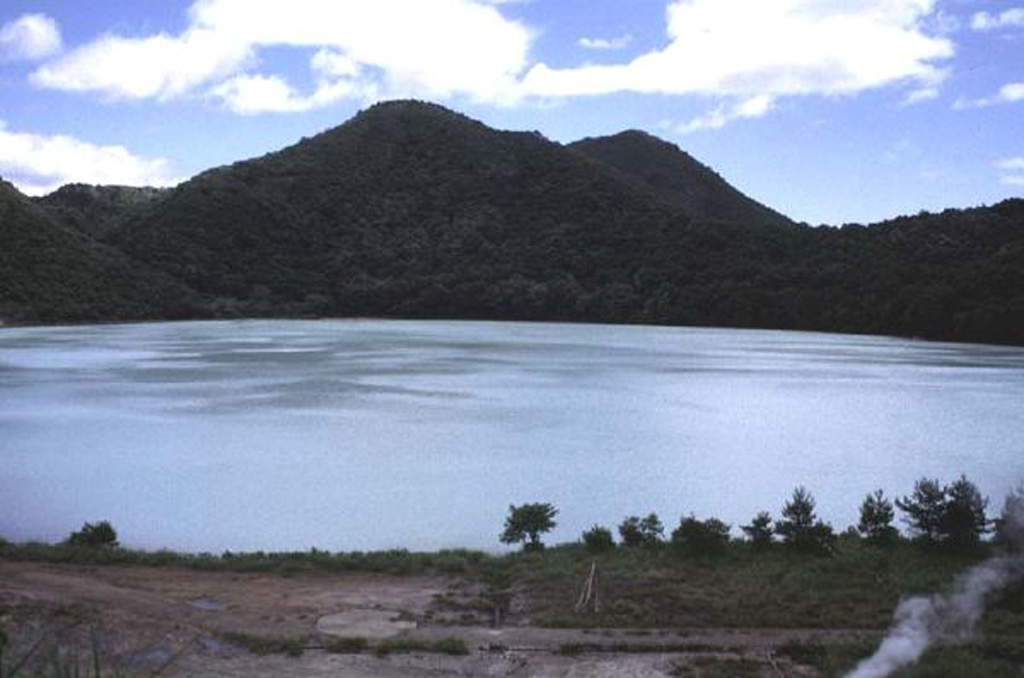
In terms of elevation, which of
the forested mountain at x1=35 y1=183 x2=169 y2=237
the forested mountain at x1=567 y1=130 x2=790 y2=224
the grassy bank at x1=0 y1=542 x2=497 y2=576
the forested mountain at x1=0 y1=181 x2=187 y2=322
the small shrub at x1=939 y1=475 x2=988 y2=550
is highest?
the forested mountain at x1=567 y1=130 x2=790 y2=224

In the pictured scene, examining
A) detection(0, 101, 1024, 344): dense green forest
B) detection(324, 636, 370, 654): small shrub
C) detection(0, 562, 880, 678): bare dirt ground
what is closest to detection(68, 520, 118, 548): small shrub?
detection(0, 562, 880, 678): bare dirt ground

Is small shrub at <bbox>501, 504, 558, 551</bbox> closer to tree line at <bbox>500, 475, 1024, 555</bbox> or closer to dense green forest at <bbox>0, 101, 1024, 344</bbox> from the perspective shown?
tree line at <bbox>500, 475, 1024, 555</bbox>

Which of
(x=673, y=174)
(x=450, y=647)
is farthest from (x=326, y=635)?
(x=673, y=174)

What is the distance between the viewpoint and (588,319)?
98.5m

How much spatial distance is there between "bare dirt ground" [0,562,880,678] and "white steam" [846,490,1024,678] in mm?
575

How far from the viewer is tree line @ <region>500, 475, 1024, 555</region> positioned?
44.8ft

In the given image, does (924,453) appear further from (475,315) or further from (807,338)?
(475,315)

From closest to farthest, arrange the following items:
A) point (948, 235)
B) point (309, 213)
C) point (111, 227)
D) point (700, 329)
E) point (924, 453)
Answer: point (924, 453), point (948, 235), point (700, 329), point (111, 227), point (309, 213)

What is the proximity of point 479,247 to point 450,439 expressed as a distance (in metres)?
91.0

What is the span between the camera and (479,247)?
116 metres

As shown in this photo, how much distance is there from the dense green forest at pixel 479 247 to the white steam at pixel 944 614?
5864cm

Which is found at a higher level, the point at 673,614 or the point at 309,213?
the point at 309,213

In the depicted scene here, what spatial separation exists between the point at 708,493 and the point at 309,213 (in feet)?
349

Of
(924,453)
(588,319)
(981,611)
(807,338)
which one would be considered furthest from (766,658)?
(588,319)
